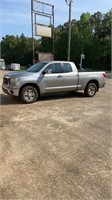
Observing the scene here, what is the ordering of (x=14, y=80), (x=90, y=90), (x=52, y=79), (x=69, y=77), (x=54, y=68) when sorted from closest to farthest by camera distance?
(x=14, y=80) → (x=52, y=79) → (x=54, y=68) → (x=69, y=77) → (x=90, y=90)

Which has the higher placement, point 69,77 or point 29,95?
point 69,77

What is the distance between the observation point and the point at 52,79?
943cm

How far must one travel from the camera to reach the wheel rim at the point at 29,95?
353 inches

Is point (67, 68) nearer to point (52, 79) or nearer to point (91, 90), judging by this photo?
point (52, 79)

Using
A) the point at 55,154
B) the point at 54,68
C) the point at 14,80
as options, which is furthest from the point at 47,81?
the point at 55,154

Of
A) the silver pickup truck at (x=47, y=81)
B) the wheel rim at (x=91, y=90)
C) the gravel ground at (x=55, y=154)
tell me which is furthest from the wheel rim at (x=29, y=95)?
the wheel rim at (x=91, y=90)

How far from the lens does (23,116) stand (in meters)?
7.05

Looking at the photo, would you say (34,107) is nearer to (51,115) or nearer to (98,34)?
(51,115)

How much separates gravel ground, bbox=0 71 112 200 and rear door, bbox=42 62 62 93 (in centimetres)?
178

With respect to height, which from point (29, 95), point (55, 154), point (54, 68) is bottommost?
point (55, 154)

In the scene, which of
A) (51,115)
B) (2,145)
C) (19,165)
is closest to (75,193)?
(19,165)

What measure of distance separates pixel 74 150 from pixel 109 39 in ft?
184

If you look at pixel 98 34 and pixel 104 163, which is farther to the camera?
pixel 98 34

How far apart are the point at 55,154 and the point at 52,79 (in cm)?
538
